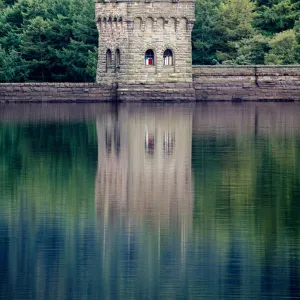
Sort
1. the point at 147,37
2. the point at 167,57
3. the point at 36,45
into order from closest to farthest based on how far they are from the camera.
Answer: the point at 147,37
the point at 167,57
the point at 36,45

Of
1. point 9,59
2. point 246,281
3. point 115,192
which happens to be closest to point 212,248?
point 246,281

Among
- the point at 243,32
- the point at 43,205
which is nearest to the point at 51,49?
the point at 243,32

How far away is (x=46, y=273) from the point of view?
21719 millimetres

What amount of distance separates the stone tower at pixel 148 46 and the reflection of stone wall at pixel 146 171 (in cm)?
993

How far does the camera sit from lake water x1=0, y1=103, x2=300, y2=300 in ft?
69.9

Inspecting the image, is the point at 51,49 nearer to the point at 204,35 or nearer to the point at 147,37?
the point at 147,37

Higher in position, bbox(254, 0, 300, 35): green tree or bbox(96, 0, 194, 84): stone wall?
bbox(254, 0, 300, 35): green tree

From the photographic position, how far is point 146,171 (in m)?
34.9

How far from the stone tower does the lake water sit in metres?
16.3

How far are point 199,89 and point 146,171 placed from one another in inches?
1228

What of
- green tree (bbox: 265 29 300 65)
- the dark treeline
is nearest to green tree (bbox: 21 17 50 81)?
the dark treeline

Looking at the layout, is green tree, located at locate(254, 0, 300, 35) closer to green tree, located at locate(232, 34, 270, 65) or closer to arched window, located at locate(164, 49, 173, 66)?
green tree, located at locate(232, 34, 270, 65)

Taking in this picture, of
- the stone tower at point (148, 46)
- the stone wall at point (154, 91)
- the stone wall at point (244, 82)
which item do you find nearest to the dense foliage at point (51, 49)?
the stone tower at point (148, 46)

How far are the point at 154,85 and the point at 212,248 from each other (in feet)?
135
